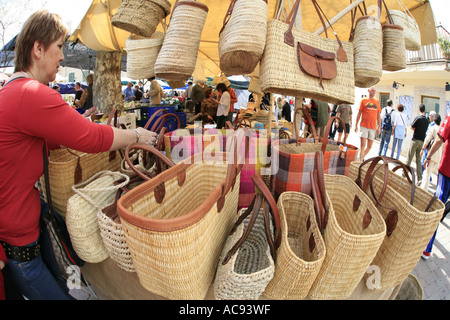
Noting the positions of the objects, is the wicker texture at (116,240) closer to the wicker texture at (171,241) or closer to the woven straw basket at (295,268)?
the wicker texture at (171,241)

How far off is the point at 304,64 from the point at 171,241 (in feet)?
3.64

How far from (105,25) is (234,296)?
330cm

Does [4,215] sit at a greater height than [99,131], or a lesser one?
lesser

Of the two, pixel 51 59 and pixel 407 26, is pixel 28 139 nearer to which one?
pixel 51 59

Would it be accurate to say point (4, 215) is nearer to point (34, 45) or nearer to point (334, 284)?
point (34, 45)

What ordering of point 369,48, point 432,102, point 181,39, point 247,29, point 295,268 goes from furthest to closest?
1. point 432,102
2. point 369,48
3. point 181,39
4. point 247,29
5. point 295,268

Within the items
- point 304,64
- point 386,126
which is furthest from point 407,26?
point 386,126

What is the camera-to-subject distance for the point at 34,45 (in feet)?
3.63

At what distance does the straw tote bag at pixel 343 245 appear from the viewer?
930 millimetres

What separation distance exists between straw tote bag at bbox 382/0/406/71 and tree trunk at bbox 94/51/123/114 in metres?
5.64

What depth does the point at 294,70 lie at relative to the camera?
4.25 ft

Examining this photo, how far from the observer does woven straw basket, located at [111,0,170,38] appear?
1.33 metres

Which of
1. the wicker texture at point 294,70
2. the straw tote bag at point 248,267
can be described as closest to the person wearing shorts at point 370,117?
the wicker texture at point 294,70
